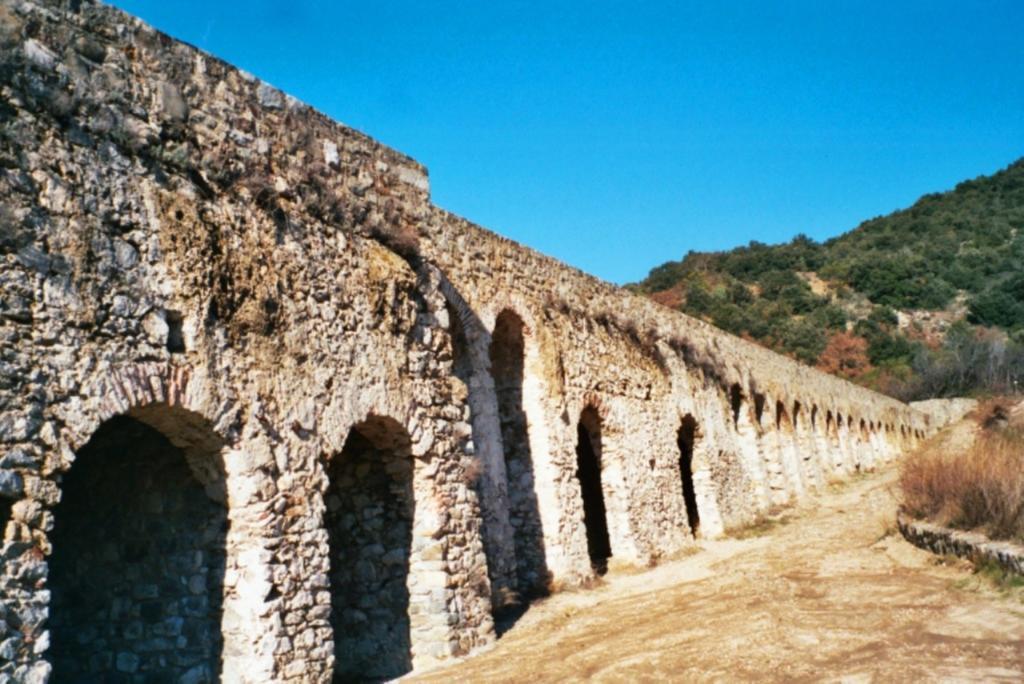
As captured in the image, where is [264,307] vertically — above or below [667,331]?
below

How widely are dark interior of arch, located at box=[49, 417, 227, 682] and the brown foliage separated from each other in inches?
1781

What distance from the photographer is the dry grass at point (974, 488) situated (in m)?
8.23

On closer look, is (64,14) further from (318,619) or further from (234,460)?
(318,619)

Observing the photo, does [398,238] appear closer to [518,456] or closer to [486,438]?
[486,438]

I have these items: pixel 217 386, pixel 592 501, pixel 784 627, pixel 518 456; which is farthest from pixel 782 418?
pixel 217 386

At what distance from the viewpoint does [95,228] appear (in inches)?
202

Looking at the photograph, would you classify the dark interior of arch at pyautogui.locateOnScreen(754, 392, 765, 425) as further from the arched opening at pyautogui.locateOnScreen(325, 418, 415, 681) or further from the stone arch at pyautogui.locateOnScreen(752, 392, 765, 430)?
the arched opening at pyautogui.locateOnScreen(325, 418, 415, 681)

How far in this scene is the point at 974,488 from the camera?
354 inches

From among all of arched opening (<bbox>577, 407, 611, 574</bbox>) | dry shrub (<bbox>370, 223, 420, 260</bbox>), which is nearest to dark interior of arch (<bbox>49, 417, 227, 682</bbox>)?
dry shrub (<bbox>370, 223, 420, 260</bbox>)

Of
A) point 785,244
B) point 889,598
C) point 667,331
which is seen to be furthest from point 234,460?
point 785,244

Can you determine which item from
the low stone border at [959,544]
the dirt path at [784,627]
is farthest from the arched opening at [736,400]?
the low stone border at [959,544]

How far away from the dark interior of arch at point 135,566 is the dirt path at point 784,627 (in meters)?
1.96

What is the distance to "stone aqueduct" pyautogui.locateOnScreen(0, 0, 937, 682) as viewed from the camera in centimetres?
480

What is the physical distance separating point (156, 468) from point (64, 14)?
10.4 feet
